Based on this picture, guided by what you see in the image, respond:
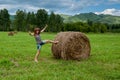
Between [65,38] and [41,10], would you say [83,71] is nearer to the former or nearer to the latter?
[65,38]

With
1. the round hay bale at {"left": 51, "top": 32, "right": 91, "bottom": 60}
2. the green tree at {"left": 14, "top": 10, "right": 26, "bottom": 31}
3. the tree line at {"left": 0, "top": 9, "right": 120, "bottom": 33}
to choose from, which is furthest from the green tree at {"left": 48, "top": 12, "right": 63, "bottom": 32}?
the round hay bale at {"left": 51, "top": 32, "right": 91, "bottom": 60}

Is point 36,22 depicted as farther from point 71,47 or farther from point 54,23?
point 71,47

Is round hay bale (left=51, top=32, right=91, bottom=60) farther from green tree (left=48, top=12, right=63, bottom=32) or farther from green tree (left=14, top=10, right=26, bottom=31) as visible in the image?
green tree (left=14, top=10, right=26, bottom=31)

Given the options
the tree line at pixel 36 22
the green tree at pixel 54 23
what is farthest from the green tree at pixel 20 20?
the green tree at pixel 54 23

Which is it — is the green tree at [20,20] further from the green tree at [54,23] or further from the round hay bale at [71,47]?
the round hay bale at [71,47]

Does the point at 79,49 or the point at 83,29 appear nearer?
the point at 79,49

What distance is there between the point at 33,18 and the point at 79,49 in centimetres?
10203

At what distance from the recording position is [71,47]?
16.3 metres

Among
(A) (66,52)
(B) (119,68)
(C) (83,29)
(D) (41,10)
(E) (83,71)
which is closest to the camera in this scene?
(E) (83,71)

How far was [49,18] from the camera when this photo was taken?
120312 millimetres

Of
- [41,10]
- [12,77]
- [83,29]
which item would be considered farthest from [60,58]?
[41,10]

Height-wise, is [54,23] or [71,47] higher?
[71,47]

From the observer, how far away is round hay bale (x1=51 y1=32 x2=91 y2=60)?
16.1 meters

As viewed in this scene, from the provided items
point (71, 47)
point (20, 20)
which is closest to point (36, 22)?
point (20, 20)
